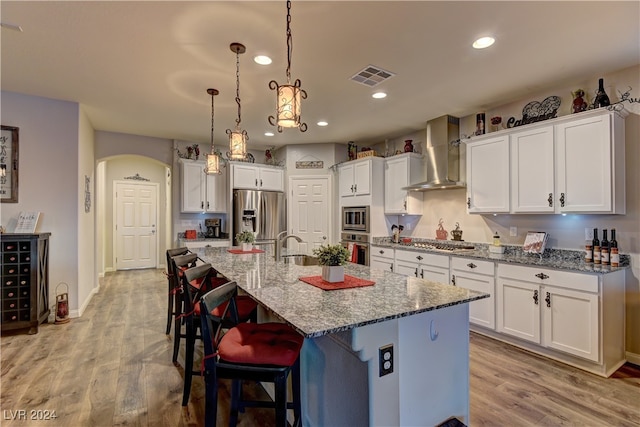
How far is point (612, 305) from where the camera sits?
8.83ft

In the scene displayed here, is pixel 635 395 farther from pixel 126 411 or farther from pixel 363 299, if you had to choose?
pixel 126 411

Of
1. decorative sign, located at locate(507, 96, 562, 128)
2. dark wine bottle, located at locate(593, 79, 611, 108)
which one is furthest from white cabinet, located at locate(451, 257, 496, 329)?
dark wine bottle, located at locate(593, 79, 611, 108)

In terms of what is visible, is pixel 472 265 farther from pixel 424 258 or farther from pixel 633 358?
pixel 633 358

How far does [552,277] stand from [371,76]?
2.50 metres

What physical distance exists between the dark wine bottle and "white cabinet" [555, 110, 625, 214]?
0.16m

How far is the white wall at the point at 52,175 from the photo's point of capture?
12.1 feet

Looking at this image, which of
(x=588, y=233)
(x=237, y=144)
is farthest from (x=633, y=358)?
(x=237, y=144)

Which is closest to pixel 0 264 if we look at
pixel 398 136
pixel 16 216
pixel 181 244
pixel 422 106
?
pixel 16 216

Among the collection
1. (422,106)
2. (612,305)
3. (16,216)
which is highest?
(422,106)

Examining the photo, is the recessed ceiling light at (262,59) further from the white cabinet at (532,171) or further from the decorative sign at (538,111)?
the decorative sign at (538,111)

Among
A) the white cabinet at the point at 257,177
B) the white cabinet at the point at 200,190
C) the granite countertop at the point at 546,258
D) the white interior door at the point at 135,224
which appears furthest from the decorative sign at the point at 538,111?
the white interior door at the point at 135,224

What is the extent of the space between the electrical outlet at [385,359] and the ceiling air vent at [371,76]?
247 cm

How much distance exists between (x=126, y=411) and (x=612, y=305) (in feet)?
12.6

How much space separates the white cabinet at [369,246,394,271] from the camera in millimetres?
4668
